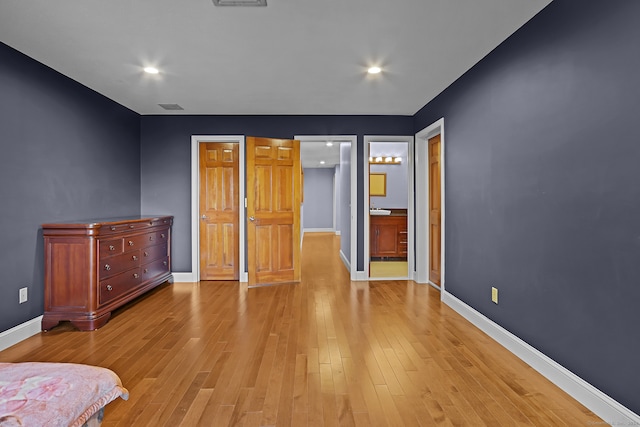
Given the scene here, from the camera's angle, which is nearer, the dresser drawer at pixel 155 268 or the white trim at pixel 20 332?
the white trim at pixel 20 332

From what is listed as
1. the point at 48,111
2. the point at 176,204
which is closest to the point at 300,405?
the point at 48,111

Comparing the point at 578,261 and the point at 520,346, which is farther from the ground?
the point at 578,261

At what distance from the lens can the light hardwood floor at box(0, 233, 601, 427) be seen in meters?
1.82

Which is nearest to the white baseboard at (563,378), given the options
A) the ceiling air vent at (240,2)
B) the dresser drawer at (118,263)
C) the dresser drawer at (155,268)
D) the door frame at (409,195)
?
the door frame at (409,195)

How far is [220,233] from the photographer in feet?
16.5

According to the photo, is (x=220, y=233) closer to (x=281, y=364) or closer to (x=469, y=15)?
(x=281, y=364)

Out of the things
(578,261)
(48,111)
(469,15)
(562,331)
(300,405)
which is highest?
(469,15)

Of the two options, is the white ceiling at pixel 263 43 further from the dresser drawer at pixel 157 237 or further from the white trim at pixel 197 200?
the dresser drawer at pixel 157 237

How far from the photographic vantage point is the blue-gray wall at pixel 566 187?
171 centimetres

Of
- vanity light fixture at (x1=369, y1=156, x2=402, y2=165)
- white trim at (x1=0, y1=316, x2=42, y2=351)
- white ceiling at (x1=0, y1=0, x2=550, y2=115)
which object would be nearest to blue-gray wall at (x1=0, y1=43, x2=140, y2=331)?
white trim at (x1=0, y1=316, x2=42, y2=351)

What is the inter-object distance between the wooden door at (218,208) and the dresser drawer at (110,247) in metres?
1.57

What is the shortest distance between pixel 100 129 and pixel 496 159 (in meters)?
4.35

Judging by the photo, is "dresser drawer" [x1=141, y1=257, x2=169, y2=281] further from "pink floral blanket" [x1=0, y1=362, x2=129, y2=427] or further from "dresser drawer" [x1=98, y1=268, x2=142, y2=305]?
"pink floral blanket" [x1=0, y1=362, x2=129, y2=427]

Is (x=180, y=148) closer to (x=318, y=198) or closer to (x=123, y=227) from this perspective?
(x=123, y=227)
